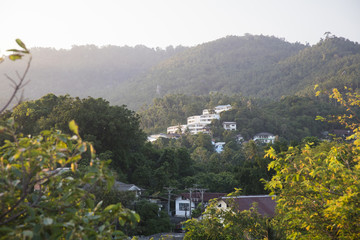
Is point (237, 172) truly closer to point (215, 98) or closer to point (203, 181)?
point (203, 181)

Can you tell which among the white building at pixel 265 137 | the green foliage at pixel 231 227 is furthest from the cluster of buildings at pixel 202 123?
the green foliage at pixel 231 227

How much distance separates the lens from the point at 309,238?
522 centimetres

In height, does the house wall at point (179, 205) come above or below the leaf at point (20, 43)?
below

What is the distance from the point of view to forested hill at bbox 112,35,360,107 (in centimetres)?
12162

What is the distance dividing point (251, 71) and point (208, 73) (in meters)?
18.3

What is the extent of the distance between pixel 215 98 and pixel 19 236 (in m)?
96.3

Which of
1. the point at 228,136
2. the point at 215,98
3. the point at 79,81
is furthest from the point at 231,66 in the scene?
the point at 228,136

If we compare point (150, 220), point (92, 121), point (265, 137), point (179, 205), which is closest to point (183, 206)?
point (179, 205)

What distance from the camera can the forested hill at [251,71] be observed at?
4788 inches

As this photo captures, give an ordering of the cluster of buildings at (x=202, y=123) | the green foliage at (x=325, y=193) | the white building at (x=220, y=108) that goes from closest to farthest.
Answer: the green foliage at (x=325, y=193) → the cluster of buildings at (x=202, y=123) → the white building at (x=220, y=108)

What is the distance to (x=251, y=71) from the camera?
15625 cm

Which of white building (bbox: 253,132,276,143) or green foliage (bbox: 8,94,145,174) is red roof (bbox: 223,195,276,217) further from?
white building (bbox: 253,132,276,143)

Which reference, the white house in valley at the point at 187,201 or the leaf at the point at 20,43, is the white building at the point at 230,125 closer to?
the white house in valley at the point at 187,201

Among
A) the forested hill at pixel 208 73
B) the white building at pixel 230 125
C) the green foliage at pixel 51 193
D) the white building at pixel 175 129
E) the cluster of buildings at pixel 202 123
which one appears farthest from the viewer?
the forested hill at pixel 208 73
